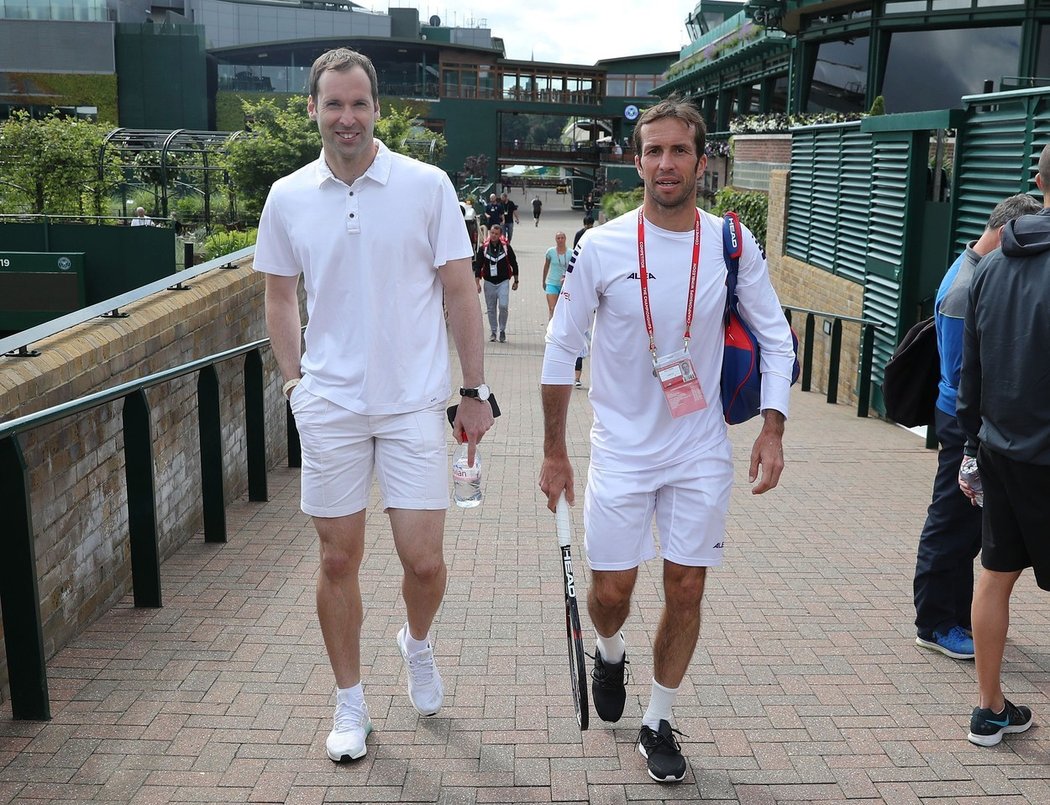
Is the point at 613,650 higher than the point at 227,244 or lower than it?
lower

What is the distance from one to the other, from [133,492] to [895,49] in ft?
83.6

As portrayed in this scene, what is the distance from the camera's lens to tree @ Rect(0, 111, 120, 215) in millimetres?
24656

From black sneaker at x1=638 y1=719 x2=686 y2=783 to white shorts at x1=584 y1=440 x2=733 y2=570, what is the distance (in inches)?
20.9

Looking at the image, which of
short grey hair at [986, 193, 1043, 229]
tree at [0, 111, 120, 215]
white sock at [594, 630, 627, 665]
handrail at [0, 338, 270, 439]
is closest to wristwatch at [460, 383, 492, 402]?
white sock at [594, 630, 627, 665]

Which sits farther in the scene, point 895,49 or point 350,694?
point 895,49

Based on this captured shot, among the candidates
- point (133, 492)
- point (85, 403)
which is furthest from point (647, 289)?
point (133, 492)

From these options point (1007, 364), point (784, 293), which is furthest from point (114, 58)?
point (1007, 364)

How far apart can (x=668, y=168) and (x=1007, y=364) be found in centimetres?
125

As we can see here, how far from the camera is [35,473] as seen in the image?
4457mm

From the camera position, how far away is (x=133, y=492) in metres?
5.13

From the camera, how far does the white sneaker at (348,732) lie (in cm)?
366

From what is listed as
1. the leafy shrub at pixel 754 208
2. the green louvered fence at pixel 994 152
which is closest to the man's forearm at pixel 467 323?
the green louvered fence at pixel 994 152

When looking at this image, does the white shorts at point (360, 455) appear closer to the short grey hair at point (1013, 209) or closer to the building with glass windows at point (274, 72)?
the short grey hair at point (1013, 209)

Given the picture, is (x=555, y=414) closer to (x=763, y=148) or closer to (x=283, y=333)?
(x=283, y=333)
